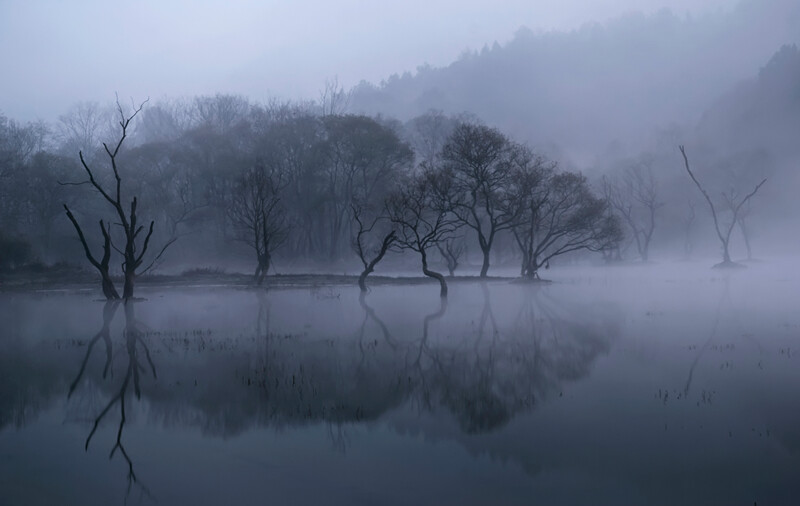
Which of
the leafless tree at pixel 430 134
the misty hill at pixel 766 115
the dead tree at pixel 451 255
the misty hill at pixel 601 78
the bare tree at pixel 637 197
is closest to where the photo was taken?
the dead tree at pixel 451 255

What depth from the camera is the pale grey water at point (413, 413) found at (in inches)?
296

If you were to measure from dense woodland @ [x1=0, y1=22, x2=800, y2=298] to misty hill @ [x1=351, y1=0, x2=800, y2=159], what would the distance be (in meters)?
33.5

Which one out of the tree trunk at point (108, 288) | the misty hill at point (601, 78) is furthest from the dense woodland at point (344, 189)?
the misty hill at point (601, 78)

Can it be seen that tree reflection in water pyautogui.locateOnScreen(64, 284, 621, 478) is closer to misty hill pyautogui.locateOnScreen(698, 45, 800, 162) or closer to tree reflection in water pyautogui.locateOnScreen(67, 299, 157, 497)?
tree reflection in water pyautogui.locateOnScreen(67, 299, 157, 497)

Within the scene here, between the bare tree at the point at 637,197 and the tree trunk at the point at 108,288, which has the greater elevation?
the bare tree at the point at 637,197

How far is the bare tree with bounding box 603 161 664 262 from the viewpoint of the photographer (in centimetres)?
7294

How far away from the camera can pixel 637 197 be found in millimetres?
78312

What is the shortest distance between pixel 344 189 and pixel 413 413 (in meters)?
53.7

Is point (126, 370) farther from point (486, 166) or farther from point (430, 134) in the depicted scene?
point (430, 134)

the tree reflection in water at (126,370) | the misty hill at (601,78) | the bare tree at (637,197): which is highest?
the misty hill at (601,78)

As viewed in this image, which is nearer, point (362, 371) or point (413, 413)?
point (413, 413)

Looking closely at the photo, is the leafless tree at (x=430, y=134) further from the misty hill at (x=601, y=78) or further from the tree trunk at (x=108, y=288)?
the tree trunk at (x=108, y=288)

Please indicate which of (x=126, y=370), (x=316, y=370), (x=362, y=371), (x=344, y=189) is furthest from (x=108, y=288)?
(x=344, y=189)

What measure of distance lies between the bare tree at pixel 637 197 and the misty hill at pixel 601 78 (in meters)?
33.4
